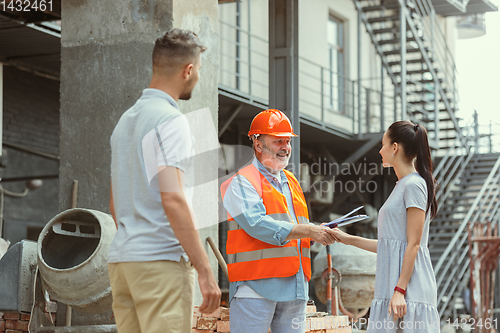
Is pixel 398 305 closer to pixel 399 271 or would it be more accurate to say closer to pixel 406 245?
pixel 399 271

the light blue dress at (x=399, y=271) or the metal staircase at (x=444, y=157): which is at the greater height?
the metal staircase at (x=444, y=157)

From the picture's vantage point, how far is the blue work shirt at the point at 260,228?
12.7 ft

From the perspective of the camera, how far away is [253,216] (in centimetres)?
388

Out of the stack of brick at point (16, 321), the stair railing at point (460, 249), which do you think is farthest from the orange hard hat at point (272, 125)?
the stair railing at point (460, 249)

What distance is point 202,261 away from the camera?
8.80ft

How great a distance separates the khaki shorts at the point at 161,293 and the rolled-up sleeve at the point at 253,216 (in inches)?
43.6

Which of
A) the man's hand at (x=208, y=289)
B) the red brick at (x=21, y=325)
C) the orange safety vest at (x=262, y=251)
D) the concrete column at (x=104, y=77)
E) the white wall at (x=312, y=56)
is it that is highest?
the white wall at (x=312, y=56)

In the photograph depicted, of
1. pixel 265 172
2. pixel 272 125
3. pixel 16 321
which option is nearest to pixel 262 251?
pixel 265 172

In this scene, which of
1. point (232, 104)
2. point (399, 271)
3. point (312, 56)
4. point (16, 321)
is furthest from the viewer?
point (312, 56)

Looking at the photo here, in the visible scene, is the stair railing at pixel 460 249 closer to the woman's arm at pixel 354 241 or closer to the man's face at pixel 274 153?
the woman's arm at pixel 354 241

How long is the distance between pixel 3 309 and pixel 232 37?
9.90 m

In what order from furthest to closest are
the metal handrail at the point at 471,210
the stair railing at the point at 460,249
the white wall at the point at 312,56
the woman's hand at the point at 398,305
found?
1. the metal handrail at the point at 471,210
2. the white wall at the point at 312,56
3. the stair railing at the point at 460,249
4. the woman's hand at the point at 398,305

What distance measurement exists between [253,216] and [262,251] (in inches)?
9.0

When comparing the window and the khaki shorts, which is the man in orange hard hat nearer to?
the khaki shorts
